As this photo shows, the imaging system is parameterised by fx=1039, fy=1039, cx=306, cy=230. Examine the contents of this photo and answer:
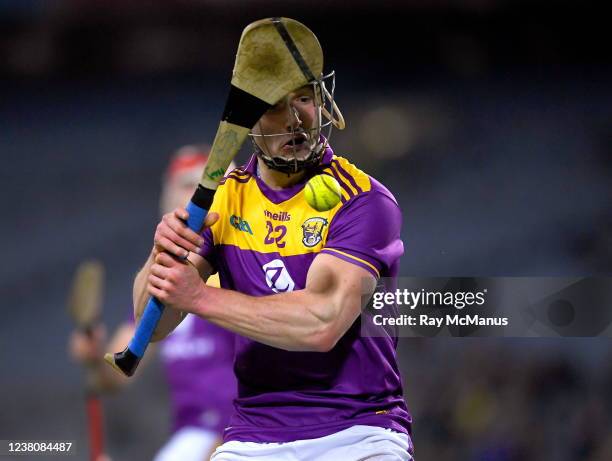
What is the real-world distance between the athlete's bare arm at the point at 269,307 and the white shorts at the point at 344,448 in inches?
8.7

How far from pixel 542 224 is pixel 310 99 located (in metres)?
3.04

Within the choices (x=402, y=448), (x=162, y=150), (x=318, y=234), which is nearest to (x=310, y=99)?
(x=318, y=234)

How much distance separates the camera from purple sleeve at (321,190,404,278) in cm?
243

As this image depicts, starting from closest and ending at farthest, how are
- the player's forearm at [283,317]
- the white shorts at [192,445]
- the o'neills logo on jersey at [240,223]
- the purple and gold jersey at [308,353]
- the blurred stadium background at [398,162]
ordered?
the player's forearm at [283,317], the purple and gold jersey at [308,353], the o'neills logo on jersey at [240,223], the white shorts at [192,445], the blurred stadium background at [398,162]

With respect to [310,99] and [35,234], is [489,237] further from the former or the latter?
[310,99]

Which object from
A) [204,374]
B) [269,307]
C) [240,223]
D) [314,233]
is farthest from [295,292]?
[204,374]

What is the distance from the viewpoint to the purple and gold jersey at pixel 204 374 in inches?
159

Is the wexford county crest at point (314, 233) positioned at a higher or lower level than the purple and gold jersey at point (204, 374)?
lower

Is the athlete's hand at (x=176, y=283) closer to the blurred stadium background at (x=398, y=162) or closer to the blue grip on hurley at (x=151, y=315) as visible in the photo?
the blue grip on hurley at (x=151, y=315)

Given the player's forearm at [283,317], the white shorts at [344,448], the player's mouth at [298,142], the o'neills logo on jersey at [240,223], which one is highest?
the player's mouth at [298,142]

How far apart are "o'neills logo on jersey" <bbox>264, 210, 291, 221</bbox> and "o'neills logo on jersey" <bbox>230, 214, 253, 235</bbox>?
2.2 inches

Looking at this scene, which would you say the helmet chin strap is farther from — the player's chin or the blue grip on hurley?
the blue grip on hurley

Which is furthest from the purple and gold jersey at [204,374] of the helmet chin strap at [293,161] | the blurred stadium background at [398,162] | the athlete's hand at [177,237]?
the athlete's hand at [177,237]

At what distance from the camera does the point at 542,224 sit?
5301mm
